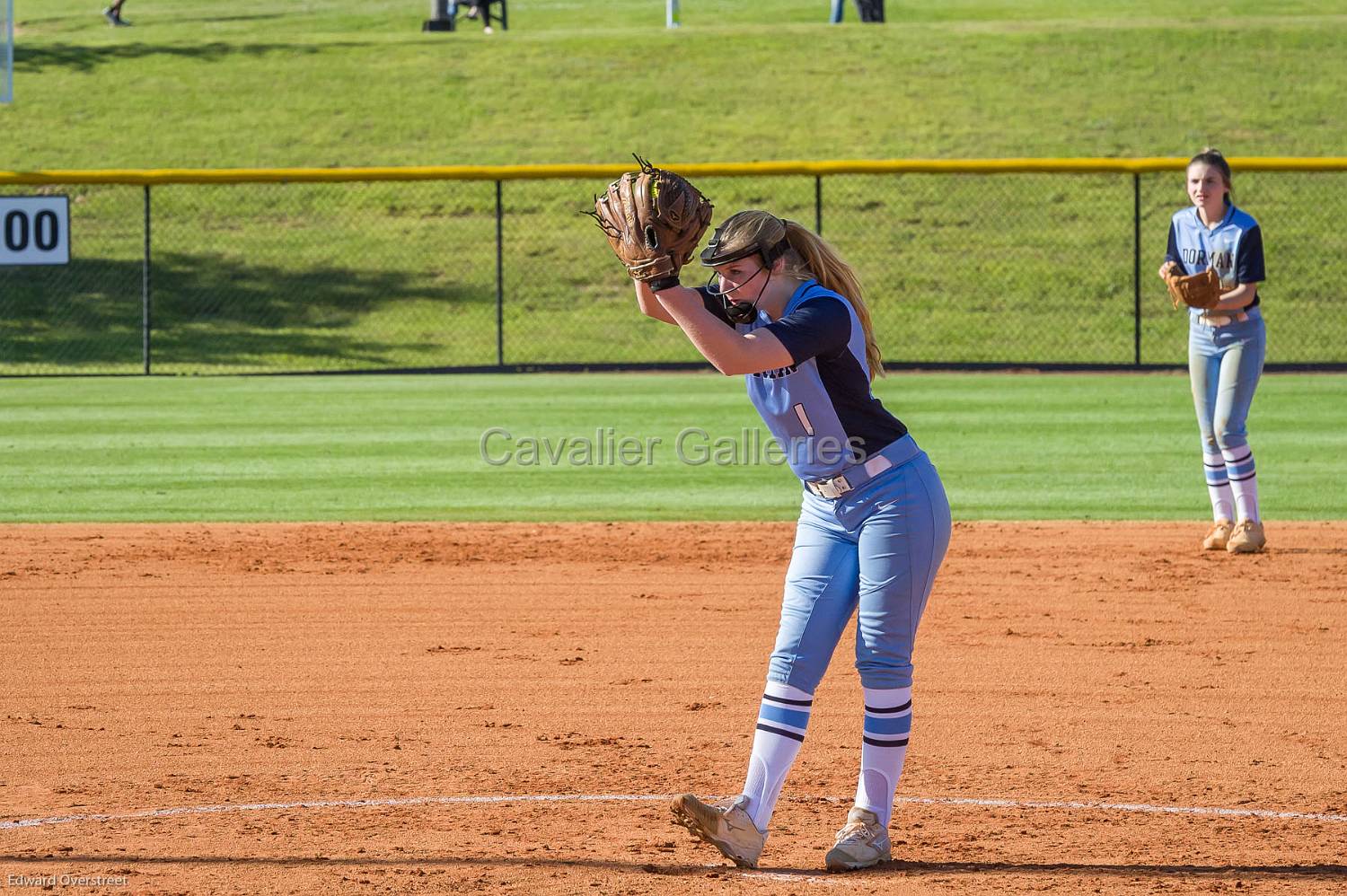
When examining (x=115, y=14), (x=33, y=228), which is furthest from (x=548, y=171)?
(x=115, y=14)

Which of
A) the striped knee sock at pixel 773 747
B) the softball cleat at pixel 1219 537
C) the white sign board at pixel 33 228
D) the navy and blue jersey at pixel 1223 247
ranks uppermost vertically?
the white sign board at pixel 33 228

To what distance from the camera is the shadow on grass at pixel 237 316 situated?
21797mm

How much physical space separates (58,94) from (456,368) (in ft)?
58.1

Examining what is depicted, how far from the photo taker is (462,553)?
9281 millimetres

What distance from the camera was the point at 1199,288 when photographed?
8.46 m

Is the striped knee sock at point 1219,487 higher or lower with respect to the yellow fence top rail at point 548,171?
lower

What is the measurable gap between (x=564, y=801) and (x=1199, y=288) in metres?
5.04

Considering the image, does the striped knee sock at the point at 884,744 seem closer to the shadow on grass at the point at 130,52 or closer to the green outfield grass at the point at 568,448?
the green outfield grass at the point at 568,448

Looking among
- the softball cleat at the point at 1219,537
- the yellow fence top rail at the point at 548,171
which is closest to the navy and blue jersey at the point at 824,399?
the softball cleat at the point at 1219,537

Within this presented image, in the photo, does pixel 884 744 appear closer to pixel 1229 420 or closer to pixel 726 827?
pixel 726 827

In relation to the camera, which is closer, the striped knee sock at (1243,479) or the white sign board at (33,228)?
the striped knee sock at (1243,479)

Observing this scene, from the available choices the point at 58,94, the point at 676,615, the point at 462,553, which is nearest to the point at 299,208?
the point at 58,94

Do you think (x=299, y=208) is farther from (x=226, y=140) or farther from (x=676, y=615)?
→ (x=676, y=615)

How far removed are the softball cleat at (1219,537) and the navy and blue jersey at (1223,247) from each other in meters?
1.25
